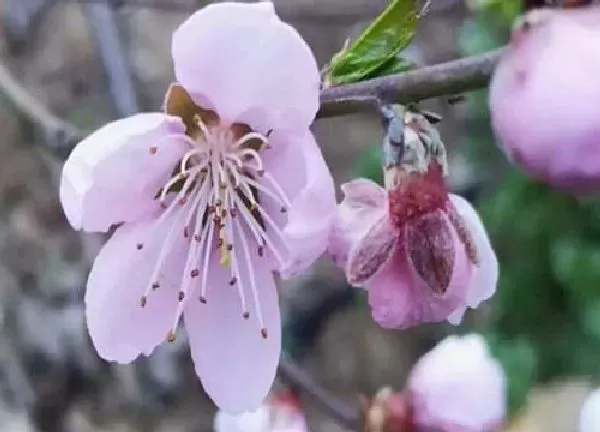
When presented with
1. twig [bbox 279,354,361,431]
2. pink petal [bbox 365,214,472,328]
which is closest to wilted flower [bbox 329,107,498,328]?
pink petal [bbox 365,214,472,328]

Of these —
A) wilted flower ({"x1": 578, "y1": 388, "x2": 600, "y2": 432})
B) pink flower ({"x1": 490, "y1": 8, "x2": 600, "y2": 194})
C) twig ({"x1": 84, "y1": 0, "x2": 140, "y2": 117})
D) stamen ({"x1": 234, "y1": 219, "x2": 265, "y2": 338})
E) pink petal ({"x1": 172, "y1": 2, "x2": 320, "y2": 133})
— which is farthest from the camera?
twig ({"x1": 84, "y1": 0, "x2": 140, "y2": 117})

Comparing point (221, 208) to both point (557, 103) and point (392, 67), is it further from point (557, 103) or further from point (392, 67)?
point (557, 103)

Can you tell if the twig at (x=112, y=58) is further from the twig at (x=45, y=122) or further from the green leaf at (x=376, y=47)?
the green leaf at (x=376, y=47)

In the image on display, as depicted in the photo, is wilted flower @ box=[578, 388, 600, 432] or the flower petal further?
wilted flower @ box=[578, 388, 600, 432]

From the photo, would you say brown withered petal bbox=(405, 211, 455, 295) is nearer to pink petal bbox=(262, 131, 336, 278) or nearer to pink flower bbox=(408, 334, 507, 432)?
pink petal bbox=(262, 131, 336, 278)

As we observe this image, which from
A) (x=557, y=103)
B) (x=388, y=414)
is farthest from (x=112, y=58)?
(x=557, y=103)

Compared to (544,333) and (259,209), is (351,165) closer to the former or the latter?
(544,333)
